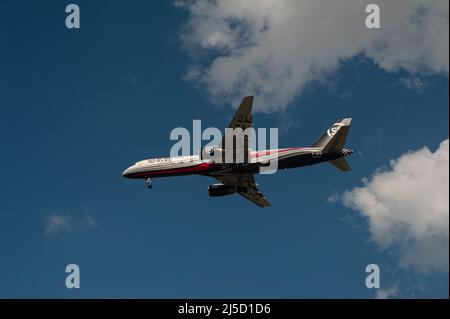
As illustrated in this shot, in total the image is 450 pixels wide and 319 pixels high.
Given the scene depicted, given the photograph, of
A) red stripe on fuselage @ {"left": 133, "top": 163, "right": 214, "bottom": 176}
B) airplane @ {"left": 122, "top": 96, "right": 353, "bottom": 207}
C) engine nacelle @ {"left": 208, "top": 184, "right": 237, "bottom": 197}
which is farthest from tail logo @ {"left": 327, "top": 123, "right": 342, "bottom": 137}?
engine nacelle @ {"left": 208, "top": 184, "right": 237, "bottom": 197}

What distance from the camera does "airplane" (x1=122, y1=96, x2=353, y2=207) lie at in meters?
89.8

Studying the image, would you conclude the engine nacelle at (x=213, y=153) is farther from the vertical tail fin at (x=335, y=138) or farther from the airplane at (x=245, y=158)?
the vertical tail fin at (x=335, y=138)

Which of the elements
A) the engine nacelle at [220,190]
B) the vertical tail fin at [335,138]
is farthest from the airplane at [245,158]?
the engine nacelle at [220,190]

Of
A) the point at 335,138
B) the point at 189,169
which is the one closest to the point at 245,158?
the point at 189,169

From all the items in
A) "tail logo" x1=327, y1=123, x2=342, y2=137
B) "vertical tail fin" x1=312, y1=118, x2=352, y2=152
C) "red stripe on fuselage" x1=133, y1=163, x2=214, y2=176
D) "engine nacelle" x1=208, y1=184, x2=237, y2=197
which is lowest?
"engine nacelle" x1=208, y1=184, x2=237, y2=197

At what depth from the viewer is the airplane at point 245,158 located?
89812 millimetres

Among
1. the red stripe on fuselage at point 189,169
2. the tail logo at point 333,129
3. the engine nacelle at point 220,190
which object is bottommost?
the engine nacelle at point 220,190

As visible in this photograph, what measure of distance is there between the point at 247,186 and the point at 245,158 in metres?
11.4

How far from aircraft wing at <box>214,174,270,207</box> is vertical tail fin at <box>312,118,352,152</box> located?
42.9 feet

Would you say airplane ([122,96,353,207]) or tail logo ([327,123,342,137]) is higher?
tail logo ([327,123,342,137])

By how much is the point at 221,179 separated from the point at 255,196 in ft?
25.1

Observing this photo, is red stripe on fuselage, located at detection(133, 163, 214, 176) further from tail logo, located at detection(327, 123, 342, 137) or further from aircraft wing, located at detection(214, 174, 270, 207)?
tail logo, located at detection(327, 123, 342, 137)

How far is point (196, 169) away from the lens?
95250 millimetres
